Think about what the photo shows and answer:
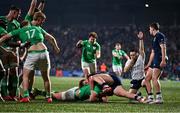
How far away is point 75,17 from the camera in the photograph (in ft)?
187

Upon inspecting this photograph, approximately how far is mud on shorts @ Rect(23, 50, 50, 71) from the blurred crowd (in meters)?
35.2

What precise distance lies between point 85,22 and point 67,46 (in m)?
3.79

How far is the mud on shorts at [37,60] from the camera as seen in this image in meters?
12.5

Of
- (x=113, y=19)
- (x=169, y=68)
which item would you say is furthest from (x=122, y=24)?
(x=169, y=68)

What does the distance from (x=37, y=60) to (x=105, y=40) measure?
141 feet

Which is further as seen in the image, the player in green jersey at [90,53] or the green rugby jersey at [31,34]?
the player in green jersey at [90,53]

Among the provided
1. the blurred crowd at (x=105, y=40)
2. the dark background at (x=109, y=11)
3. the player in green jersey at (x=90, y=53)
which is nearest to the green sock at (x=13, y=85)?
the player in green jersey at (x=90, y=53)

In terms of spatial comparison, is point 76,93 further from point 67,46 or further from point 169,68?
point 67,46

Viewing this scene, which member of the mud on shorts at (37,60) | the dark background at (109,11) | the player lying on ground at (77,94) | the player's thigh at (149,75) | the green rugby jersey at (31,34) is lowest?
the player lying on ground at (77,94)

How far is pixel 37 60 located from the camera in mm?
12469

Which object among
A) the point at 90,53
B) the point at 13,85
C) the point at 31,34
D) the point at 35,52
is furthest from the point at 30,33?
the point at 90,53

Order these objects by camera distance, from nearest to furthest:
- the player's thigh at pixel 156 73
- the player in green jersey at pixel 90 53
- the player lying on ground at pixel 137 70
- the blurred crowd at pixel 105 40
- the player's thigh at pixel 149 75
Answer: the player's thigh at pixel 156 73 → the player's thigh at pixel 149 75 → the player lying on ground at pixel 137 70 → the player in green jersey at pixel 90 53 → the blurred crowd at pixel 105 40

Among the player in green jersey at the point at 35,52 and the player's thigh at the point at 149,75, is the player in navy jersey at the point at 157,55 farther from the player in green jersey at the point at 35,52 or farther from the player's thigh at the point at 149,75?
the player in green jersey at the point at 35,52

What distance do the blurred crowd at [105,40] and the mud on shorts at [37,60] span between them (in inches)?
1387
